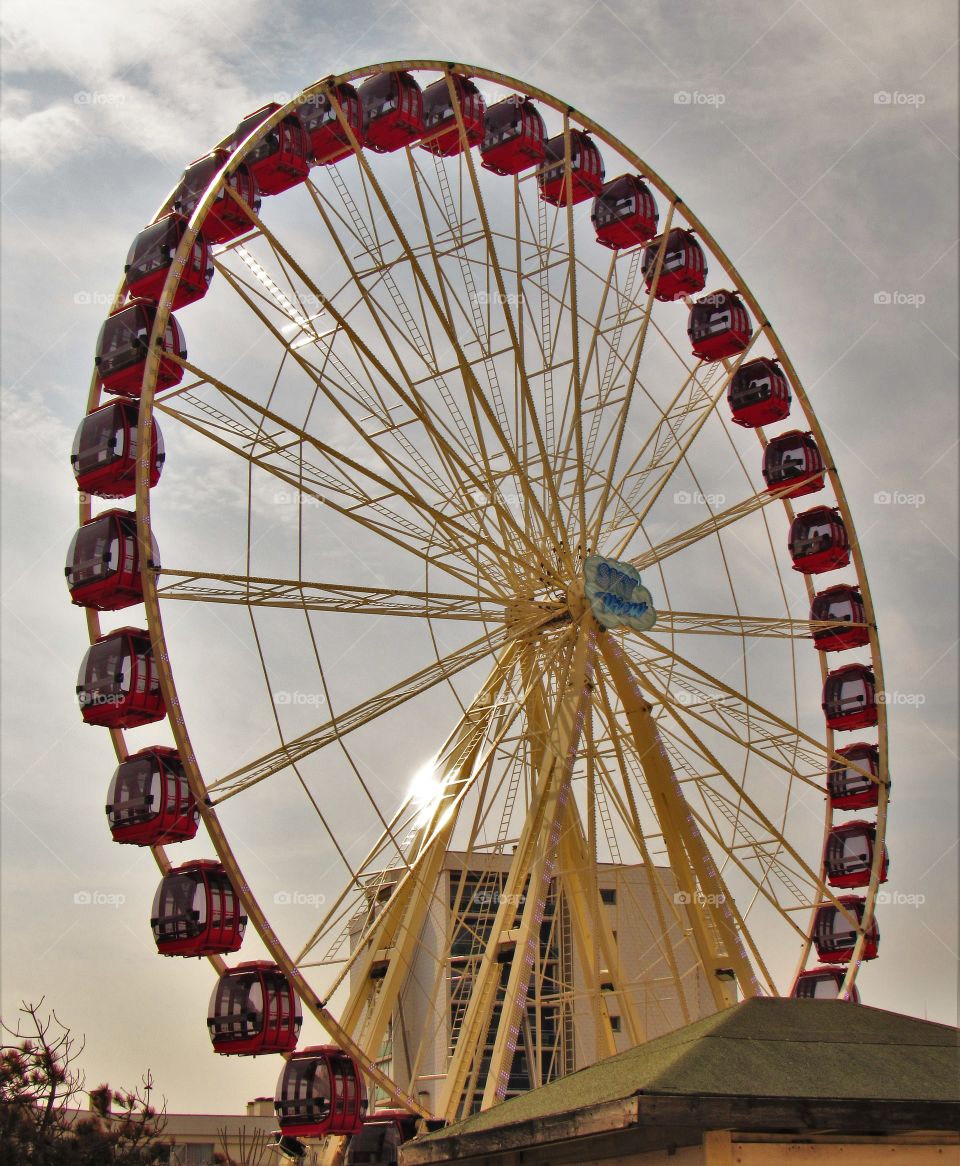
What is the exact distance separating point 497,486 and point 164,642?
19.6 ft

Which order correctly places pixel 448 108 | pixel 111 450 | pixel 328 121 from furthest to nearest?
pixel 448 108 → pixel 328 121 → pixel 111 450

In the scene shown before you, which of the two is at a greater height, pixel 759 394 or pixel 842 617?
pixel 759 394

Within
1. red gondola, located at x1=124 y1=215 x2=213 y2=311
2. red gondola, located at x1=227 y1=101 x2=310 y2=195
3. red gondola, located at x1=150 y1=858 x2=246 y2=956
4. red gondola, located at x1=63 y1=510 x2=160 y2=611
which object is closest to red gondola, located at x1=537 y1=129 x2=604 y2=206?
red gondola, located at x1=227 y1=101 x2=310 y2=195

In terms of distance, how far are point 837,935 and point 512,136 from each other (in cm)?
1454

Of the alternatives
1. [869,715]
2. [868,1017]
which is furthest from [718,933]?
[868,1017]

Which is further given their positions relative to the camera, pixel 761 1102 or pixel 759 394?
pixel 759 394

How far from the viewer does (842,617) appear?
2670cm

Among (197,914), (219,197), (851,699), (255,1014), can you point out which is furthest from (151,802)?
(851,699)

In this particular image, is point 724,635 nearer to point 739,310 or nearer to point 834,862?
point 834,862

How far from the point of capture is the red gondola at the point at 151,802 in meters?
18.9

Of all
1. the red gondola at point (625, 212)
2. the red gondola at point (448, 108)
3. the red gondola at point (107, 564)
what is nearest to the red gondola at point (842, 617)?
the red gondola at point (625, 212)

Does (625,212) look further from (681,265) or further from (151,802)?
(151,802)

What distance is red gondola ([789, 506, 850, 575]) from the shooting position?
26.9m

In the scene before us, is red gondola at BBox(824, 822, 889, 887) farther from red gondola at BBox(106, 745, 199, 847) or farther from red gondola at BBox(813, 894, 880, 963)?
red gondola at BBox(106, 745, 199, 847)
